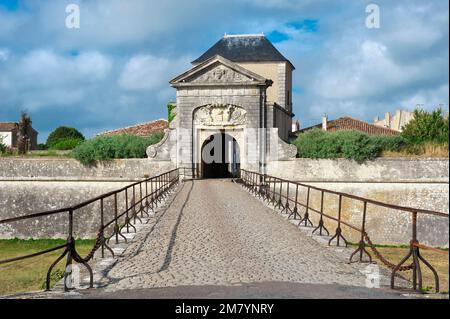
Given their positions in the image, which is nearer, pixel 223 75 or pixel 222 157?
pixel 223 75

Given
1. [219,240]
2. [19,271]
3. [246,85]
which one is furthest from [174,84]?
[219,240]

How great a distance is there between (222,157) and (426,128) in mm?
10855

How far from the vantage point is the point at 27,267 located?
16.5 meters

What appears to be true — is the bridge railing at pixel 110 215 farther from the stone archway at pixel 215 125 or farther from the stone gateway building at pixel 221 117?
the stone archway at pixel 215 125

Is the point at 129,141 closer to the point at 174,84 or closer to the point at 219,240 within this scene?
the point at 174,84

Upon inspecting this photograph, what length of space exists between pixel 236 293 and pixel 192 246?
321cm

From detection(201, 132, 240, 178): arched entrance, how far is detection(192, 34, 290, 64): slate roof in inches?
192

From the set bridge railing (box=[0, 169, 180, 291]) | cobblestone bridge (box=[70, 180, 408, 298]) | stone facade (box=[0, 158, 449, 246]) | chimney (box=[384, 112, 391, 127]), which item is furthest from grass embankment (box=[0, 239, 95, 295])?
chimney (box=[384, 112, 391, 127])

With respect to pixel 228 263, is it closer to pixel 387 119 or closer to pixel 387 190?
pixel 387 190

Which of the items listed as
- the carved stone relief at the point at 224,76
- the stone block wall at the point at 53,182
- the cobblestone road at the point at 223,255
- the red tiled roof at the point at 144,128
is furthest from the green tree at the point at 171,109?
the cobblestone road at the point at 223,255

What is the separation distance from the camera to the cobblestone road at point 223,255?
6922mm

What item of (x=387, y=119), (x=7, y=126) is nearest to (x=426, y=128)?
(x=387, y=119)

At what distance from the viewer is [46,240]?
23.4 m

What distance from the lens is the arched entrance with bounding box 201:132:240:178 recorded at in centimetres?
2950
